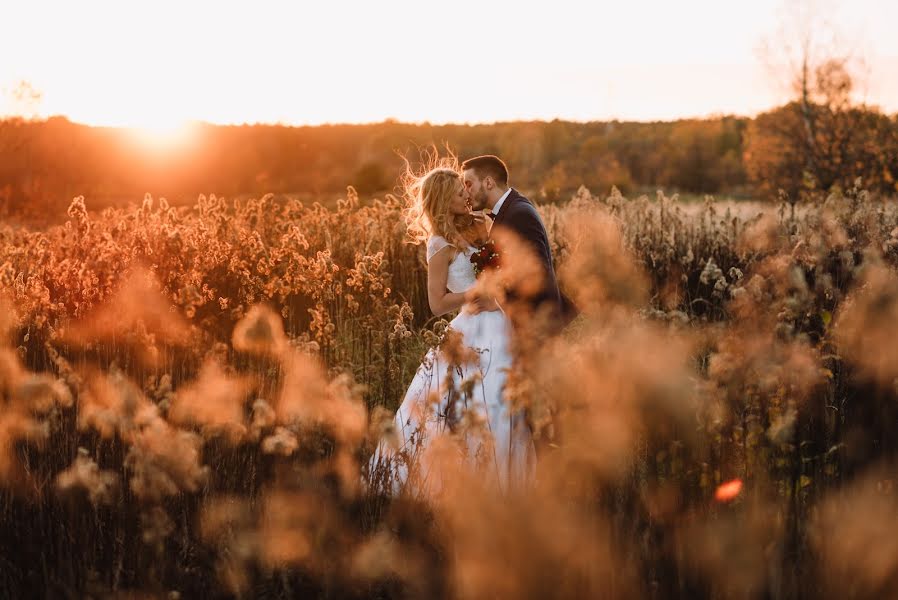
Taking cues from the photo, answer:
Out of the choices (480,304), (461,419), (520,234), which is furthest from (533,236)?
(461,419)

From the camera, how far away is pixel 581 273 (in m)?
2.92

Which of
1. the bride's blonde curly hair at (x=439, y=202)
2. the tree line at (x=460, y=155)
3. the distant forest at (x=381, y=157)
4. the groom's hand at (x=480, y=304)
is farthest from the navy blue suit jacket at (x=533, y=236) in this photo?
the distant forest at (x=381, y=157)

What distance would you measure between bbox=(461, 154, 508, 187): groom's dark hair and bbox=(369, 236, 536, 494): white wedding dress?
1.73 ft

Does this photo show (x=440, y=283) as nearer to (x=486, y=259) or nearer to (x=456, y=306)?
(x=456, y=306)

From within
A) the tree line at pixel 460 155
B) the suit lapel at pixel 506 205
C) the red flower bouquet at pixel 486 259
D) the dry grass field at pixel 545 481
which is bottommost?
the dry grass field at pixel 545 481

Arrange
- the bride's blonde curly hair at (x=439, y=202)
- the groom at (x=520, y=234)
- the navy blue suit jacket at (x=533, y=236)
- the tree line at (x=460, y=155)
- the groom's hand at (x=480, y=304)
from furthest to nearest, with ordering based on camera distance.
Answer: the tree line at (x=460, y=155), the bride's blonde curly hair at (x=439, y=202), the groom's hand at (x=480, y=304), the navy blue suit jacket at (x=533, y=236), the groom at (x=520, y=234)

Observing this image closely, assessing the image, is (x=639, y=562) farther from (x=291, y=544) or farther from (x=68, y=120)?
(x=68, y=120)

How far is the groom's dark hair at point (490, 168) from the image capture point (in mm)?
5172

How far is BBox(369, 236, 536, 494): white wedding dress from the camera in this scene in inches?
108

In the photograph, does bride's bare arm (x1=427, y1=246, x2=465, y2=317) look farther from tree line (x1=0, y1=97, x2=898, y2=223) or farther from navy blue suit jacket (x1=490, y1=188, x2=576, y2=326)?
tree line (x1=0, y1=97, x2=898, y2=223)

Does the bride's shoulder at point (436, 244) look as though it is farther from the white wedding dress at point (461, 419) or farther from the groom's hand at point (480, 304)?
the groom's hand at point (480, 304)

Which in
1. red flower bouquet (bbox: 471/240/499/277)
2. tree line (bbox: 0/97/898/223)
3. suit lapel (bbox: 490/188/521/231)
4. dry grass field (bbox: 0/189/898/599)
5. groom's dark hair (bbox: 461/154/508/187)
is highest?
tree line (bbox: 0/97/898/223)

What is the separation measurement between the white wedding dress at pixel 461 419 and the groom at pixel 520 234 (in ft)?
0.74

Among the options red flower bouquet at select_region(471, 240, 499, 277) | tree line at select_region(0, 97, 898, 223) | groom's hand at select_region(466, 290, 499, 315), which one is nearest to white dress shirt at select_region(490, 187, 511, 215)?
groom's hand at select_region(466, 290, 499, 315)
